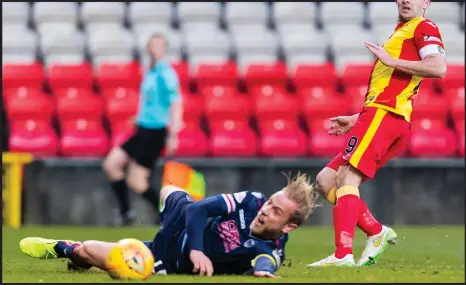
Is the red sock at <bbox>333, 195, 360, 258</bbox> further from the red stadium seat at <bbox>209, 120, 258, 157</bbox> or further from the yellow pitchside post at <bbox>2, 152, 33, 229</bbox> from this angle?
the red stadium seat at <bbox>209, 120, 258, 157</bbox>

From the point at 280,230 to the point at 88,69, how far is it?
803 centimetres

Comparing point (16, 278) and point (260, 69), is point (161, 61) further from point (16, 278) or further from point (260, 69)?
point (16, 278)

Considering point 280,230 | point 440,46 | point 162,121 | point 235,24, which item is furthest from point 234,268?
point 235,24

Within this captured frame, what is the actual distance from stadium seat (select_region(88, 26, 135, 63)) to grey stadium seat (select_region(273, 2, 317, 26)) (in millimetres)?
1841

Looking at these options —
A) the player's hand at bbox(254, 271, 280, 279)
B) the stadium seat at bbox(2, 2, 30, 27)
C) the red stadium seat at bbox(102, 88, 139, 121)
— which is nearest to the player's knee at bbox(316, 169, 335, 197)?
the player's hand at bbox(254, 271, 280, 279)

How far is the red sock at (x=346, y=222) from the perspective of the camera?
22.9 ft

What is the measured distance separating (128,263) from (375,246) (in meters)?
2.07

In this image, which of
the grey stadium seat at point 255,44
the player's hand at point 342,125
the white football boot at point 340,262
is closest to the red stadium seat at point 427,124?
the grey stadium seat at point 255,44

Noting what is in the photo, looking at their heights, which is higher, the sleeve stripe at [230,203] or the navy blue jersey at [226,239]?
the sleeve stripe at [230,203]

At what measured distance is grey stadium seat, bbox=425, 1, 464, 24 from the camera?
14.7 meters

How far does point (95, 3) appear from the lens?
48.1 ft

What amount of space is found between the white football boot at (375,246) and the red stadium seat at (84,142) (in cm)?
587

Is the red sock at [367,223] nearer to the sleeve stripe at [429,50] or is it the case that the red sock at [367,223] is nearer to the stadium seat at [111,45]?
the sleeve stripe at [429,50]

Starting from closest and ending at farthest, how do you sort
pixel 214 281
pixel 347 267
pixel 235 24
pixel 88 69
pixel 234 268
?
pixel 214 281, pixel 234 268, pixel 347 267, pixel 88 69, pixel 235 24
